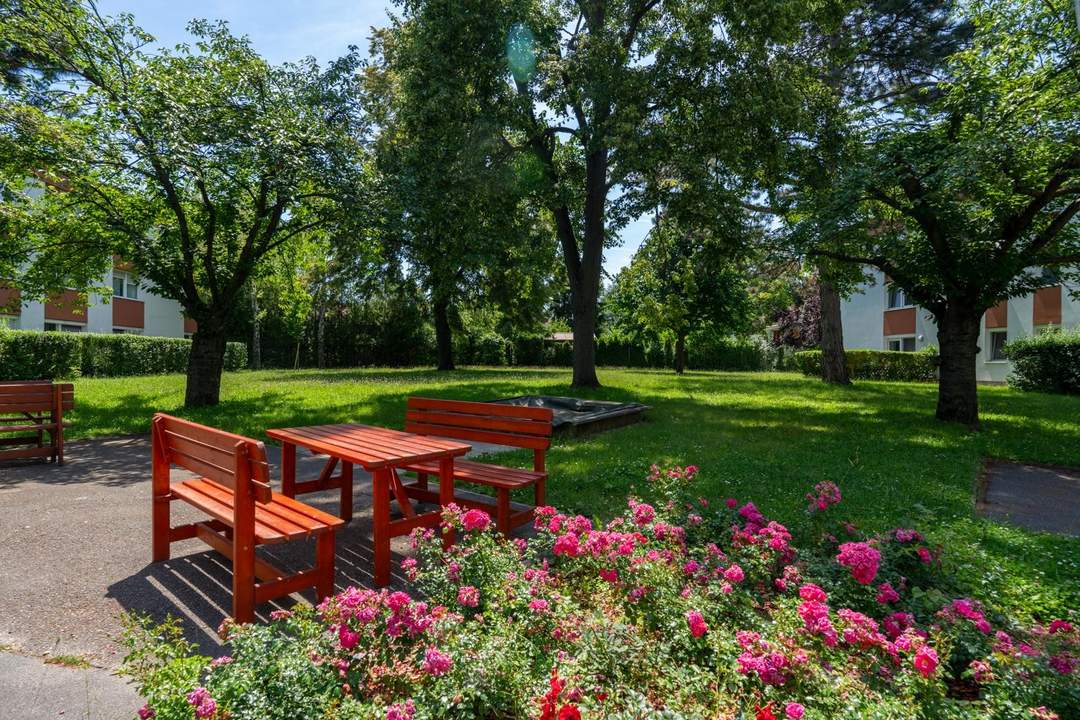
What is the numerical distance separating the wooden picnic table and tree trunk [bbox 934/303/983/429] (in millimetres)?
10810

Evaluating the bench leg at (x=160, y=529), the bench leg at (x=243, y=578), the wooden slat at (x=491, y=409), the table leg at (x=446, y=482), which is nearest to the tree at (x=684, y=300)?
the wooden slat at (x=491, y=409)

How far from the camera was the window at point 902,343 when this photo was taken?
3047 centimetres

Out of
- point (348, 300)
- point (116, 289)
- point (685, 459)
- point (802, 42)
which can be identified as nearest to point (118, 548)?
point (685, 459)

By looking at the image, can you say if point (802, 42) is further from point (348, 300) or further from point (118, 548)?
point (348, 300)

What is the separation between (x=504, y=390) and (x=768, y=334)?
1353 inches

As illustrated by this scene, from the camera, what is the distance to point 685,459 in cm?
745

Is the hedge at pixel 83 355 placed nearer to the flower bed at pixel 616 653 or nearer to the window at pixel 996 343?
the flower bed at pixel 616 653

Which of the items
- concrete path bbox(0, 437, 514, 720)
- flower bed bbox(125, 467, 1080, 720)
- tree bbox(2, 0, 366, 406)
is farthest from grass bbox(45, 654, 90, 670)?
tree bbox(2, 0, 366, 406)

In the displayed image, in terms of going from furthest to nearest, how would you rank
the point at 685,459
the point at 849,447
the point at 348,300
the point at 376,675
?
the point at 348,300 → the point at 849,447 → the point at 685,459 → the point at 376,675

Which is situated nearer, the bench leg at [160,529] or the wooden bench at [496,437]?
the bench leg at [160,529]

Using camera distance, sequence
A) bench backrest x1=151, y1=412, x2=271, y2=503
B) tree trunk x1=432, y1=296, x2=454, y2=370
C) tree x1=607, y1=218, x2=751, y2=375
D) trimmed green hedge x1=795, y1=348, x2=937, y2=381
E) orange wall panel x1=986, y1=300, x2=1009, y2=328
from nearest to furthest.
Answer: bench backrest x1=151, y1=412, x2=271, y2=503 → tree x1=607, y1=218, x2=751, y2=375 → orange wall panel x1=986, y1=300, x2=1009, y2=328 → trimmed green hedge x1=795, y1=348, x2=937, y2=381 → tree trunk x1=432, y1=296, x2=454, y2=370

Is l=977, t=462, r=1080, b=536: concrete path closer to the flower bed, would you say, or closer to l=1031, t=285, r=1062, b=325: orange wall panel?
the flower bed

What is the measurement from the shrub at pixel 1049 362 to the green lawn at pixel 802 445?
277 cm

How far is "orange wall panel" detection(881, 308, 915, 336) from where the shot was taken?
3005 cm
